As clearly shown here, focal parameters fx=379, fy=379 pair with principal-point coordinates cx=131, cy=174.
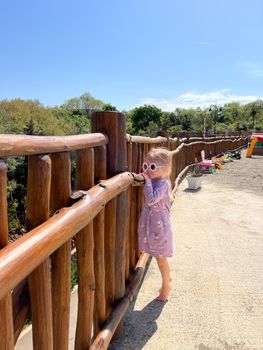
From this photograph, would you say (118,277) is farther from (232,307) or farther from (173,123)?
(173,123)

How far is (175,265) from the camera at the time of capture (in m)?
4.00

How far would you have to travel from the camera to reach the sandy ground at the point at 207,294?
2.63m

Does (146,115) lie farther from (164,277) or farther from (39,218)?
(39,218)

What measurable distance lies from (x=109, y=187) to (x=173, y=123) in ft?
352

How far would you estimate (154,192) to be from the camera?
2.93 metres

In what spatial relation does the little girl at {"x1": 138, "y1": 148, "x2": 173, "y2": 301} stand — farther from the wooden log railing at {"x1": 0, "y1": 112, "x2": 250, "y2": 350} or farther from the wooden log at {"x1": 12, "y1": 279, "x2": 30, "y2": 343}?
the wooden log at {"x1": 12, "y1": 279, "x2": 30, "y2": 343}

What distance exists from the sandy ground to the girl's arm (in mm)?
876

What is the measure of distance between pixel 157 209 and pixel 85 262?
45.6 inches

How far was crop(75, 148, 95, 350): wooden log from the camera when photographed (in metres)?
1.92

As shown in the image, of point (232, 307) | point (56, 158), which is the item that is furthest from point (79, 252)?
point (232, 307)

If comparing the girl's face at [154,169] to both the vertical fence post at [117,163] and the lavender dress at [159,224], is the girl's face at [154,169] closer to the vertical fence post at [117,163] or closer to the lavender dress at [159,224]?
the lavender dress at [159,224]

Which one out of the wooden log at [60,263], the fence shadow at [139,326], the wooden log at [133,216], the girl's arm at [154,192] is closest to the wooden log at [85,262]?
the wooden log at [60,263]

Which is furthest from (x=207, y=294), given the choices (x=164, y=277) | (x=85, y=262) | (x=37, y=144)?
(x=37, y=144)

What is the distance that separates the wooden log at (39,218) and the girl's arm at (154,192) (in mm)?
1550
